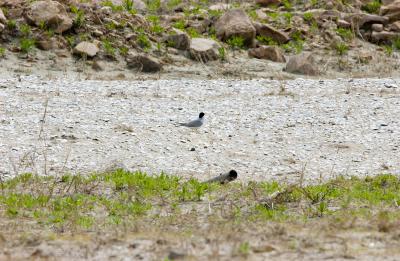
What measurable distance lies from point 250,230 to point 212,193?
1788mm

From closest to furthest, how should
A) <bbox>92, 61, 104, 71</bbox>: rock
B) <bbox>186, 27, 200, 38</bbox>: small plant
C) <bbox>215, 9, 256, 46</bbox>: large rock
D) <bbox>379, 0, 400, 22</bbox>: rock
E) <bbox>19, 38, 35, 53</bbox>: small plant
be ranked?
<bbox>92, 61, 104, 71</bbox>: rock, <bbox>19, 38, 35, 53</bbox>: small plant, <bbox>215, 9, 256, 46</bbox>: large rock, <bbox>186, 27, 200, 38</bbox>: small plant, <bbox>379, 0, 400, 22</bbox>: rock

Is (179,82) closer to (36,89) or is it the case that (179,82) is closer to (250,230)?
(36,89)

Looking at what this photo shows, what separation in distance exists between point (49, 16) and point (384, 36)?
816cm

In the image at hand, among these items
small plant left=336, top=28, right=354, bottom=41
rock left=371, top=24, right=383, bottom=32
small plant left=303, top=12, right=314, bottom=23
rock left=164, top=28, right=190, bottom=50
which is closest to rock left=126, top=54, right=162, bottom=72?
rock left=164, top=28, right=190, bottom=50

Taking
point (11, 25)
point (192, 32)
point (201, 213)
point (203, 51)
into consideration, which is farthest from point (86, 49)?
point (201, 213)

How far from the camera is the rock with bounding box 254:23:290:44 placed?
60.3ft

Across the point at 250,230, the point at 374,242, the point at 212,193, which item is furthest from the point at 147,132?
the point at 374,242

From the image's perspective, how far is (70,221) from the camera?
7.94m

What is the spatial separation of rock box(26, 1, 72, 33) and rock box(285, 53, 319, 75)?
196 inches

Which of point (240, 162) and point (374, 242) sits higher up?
point (374, 242)

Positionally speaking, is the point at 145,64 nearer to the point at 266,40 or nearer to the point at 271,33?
the point at 266,40

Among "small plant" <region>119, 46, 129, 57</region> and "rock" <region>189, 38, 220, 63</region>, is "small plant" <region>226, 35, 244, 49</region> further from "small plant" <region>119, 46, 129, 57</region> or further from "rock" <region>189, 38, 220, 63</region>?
"small plant" <region>119, 46, 129, 57</region>

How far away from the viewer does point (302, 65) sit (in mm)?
16500

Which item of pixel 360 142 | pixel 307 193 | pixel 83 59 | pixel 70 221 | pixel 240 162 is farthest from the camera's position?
pixel 83 59
